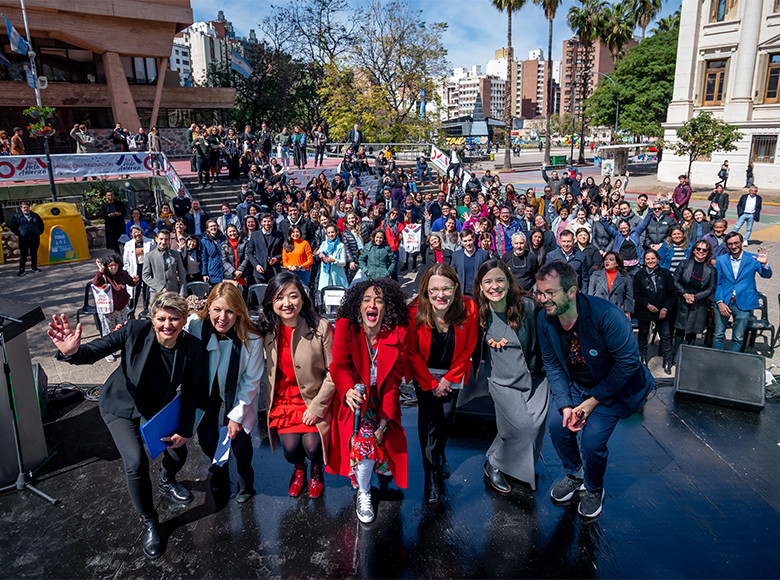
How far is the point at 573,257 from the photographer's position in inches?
286

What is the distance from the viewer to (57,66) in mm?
28438

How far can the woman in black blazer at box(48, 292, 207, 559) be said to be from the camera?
337 cm

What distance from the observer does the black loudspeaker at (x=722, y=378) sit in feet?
17.1

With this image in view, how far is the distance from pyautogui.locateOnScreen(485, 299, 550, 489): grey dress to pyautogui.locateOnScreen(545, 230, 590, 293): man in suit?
3.60m

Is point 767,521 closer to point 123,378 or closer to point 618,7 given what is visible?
point 123,378

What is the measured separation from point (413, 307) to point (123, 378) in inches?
82.3

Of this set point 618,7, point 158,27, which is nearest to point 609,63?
point 618,7

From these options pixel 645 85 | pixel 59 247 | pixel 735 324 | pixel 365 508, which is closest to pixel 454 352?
pixel 365 508

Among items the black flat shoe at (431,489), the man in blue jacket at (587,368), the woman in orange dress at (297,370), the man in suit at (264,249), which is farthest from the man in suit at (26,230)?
the man in blue jacket at (587,368)

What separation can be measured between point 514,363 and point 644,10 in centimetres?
4766

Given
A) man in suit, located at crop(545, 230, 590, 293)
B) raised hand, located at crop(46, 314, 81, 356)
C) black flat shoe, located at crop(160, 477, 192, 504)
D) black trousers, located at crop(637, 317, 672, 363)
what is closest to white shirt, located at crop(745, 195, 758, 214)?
man in suit, located at crop(545, 230, 590, 293)

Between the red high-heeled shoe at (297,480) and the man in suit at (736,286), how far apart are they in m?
5.56

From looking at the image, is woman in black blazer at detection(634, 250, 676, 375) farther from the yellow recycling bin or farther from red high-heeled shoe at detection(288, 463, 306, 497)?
the yellow recycling bin

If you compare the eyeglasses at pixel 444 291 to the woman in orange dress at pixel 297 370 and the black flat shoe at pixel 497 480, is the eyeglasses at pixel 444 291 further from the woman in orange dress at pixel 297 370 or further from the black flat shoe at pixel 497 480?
the black flat shoe at pixel 497 480
